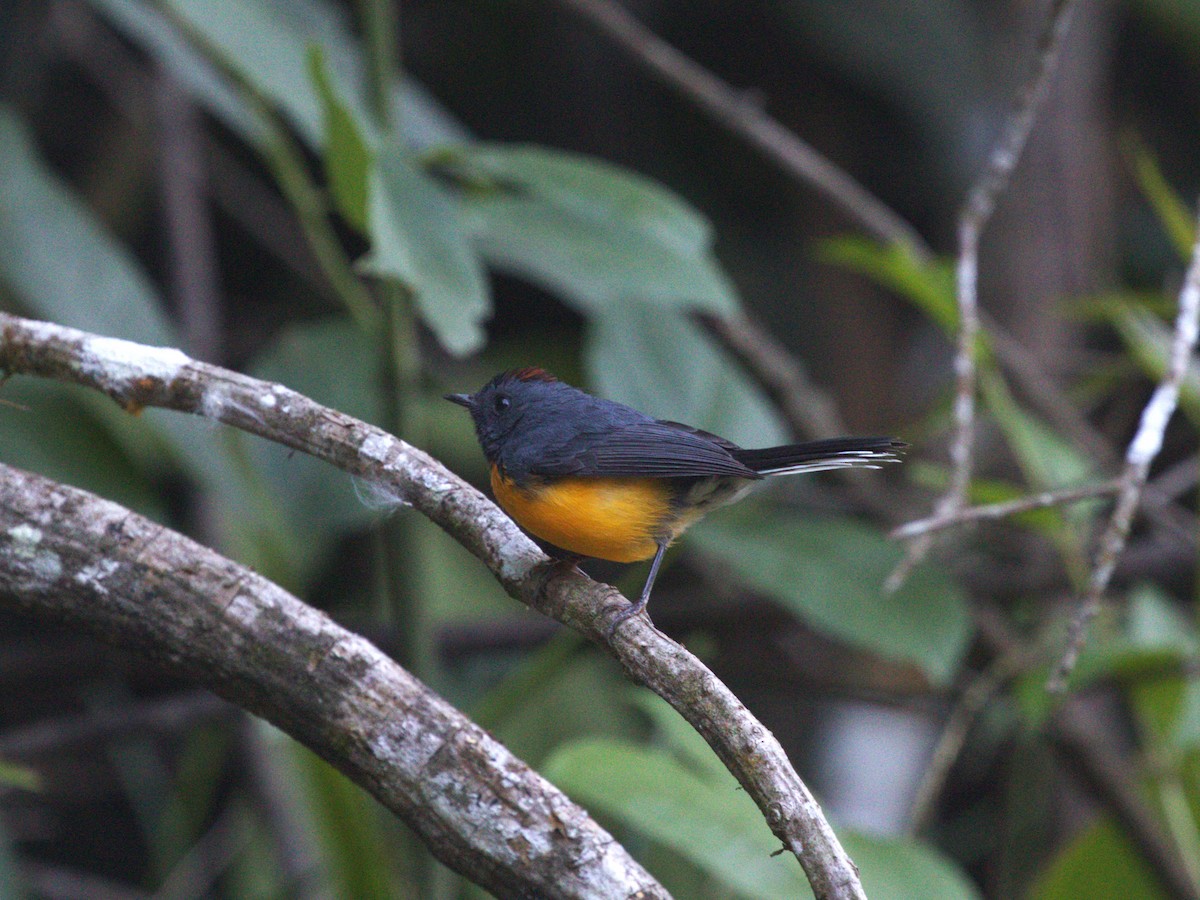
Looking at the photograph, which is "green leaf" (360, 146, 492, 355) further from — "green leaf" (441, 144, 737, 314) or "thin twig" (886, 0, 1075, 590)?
"thin twig" (886, 0, 1075, 590)

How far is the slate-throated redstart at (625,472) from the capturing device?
233cm

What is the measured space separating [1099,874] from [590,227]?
2.55 meters

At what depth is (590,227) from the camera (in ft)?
11.1

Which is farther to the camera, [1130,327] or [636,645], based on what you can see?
[1130,327]

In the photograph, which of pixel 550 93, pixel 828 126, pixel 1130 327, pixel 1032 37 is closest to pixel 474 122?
pixel 550 93

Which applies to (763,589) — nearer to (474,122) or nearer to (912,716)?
(912,716)

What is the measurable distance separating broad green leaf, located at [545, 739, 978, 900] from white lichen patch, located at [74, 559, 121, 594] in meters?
1.31

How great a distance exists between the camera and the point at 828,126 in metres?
6.38

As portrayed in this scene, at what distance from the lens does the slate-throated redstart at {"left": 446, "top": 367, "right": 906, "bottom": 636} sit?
2.33m

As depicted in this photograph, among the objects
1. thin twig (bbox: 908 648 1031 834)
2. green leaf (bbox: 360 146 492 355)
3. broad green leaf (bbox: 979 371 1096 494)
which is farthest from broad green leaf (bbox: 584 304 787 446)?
thin twig (bbox: 908 648 1031 834)

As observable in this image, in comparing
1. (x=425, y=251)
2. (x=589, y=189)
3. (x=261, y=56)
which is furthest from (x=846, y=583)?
(x=261, y=56)

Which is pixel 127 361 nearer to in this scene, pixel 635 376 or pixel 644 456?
pixel 644 456

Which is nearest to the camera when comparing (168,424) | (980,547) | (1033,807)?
(168,424)

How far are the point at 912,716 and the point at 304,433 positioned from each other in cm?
445
